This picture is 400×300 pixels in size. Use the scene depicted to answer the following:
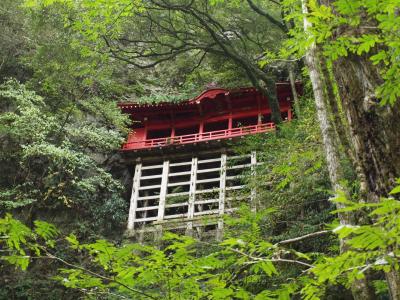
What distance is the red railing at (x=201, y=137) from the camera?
16.3 metres

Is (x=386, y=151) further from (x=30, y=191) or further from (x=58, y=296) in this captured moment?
(x=30, y=191)

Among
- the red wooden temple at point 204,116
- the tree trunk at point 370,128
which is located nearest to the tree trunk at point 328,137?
the tree trunk at point 370,128

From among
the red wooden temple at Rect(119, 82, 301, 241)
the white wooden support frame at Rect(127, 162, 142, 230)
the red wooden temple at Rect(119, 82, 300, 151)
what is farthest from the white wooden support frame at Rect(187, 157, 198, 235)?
the white wooden support frame at Rect(127, 162, 142, 230)

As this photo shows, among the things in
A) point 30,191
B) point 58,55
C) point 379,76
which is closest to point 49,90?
point 58,55

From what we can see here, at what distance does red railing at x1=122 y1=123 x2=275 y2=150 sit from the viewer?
53.5ft

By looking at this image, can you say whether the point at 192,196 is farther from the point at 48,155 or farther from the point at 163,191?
the point at 48,155

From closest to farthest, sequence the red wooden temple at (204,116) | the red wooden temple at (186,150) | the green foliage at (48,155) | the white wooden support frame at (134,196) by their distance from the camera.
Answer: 1. the green foliage at (48,155)
2. the red wooden temple at (186,150)
3. the white wooden support frame at (134,196)
4. the red wooden temple at (204,116)

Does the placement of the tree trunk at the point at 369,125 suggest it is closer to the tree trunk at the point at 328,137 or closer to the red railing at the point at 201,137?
the tree trunk at the point at 328,137

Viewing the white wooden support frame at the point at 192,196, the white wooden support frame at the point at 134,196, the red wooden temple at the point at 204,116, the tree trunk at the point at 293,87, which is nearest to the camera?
the tree trunk at the point at 293,87

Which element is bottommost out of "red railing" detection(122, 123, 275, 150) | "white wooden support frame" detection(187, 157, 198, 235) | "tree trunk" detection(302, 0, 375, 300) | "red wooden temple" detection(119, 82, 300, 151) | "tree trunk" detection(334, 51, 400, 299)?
"tree trunk" detection(334, 51, 400, 299)

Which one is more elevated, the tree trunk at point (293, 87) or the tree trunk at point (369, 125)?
the tree trunk at point (293, 87)

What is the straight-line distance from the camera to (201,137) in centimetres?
1709

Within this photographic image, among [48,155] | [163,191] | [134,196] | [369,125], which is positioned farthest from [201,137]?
[369,125]

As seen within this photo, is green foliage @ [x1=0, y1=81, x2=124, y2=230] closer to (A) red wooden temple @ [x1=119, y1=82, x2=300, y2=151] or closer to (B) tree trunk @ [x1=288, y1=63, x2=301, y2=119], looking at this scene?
(A) red wooden temple @ [x1=119, y1=82, x2=300, y2=151]
